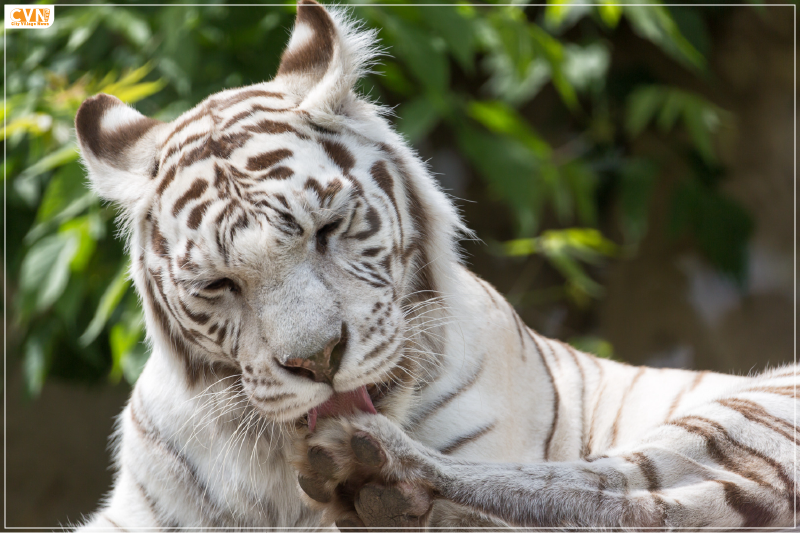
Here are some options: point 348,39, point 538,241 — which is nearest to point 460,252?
point 348,39

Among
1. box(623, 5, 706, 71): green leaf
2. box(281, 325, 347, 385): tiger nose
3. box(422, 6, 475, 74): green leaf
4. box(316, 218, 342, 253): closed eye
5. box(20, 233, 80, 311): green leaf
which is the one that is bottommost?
box(20, 233, 80, 311): green leaf

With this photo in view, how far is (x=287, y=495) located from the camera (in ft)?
5.43

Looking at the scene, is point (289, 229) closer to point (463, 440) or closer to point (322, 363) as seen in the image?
Answer: point (322, 363)

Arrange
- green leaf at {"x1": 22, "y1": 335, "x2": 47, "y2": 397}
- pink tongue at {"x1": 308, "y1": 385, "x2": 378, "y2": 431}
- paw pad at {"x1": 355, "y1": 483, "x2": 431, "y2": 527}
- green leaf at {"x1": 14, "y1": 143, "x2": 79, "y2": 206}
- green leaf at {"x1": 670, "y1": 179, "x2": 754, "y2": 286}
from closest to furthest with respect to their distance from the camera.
→ paw pad at {"x1": 355, "y1": 483, "x2": 431, "y2": 527} < pink tongue at {"x1": 308, "y1": 385, "x2": 378, "y2": 431} < green leaf at {"x1": 14, "y1": 143, "x2": 79, "y2": 206} < green leaf at {"x1": 22, "y1": 335, "x2": 47, "y2": 397} < green leaf at {"x1": 670, "y1": 179, "x2": 754, "y2": 286}

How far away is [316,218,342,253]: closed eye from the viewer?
1445mm

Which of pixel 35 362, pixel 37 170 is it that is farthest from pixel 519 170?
pixel 35 362

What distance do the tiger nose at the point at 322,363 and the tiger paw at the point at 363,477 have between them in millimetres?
92

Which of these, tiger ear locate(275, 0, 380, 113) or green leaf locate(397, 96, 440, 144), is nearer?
tiger ear locate(275, 0, 380, 113)

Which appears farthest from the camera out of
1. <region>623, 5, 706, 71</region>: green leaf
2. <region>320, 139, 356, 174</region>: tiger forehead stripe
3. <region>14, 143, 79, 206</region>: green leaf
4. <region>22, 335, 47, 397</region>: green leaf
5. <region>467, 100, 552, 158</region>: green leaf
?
<region>467, 100, 552, 158</region>: green leaf

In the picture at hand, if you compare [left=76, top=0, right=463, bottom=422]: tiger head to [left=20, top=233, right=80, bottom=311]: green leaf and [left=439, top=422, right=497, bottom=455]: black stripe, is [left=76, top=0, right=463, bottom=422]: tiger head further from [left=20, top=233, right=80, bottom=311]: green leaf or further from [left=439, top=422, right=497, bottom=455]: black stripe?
[left=20, top=233, right=80, bottom=311]: green leaf

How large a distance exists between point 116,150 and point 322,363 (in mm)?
781

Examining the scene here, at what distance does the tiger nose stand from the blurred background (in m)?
1.04

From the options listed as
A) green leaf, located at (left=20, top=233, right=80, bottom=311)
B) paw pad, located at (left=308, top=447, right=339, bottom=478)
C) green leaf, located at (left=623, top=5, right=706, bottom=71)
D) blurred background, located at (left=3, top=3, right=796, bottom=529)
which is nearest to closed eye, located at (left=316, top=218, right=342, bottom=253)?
paw pad, located at (left=308, top=447, right=339, bottom=478)

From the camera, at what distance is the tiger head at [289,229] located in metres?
1.36
